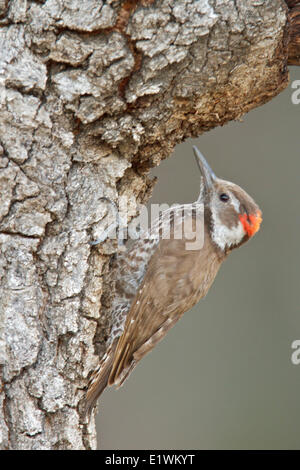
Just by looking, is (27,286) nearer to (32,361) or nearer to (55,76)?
(32,361)

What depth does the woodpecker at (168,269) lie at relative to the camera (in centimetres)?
329

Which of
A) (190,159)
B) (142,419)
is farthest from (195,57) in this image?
(142,419)

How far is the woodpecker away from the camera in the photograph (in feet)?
10.8

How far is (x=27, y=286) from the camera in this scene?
2.70 m

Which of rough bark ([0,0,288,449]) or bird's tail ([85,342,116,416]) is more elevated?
rough bark ([0,0,288,449])

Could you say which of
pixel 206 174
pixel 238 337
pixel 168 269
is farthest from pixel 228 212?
pixel 238 337

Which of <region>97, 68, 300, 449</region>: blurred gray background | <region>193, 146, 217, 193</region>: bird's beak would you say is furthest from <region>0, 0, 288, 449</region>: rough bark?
<region>97, 68, 300, 449</region>: blurred gray background

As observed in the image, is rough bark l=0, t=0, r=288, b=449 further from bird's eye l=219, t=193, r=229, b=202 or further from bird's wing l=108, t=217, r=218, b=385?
bird's eye l=219, t=193, r=229, b=202

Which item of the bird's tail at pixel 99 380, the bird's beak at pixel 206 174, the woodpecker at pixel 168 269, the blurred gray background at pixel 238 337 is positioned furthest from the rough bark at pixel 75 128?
the blurred gray background at pixel 238 337

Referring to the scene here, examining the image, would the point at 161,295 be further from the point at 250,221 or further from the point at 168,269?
the point at 250,221

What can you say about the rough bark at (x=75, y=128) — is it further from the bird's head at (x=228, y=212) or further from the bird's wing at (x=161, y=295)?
the bird's head at (x=228, y=212)

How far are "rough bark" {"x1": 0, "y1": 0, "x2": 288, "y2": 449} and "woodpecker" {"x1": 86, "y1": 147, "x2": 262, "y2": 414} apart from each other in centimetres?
34

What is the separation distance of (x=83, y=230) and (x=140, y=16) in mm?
997

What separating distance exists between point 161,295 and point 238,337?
78.3 inches
